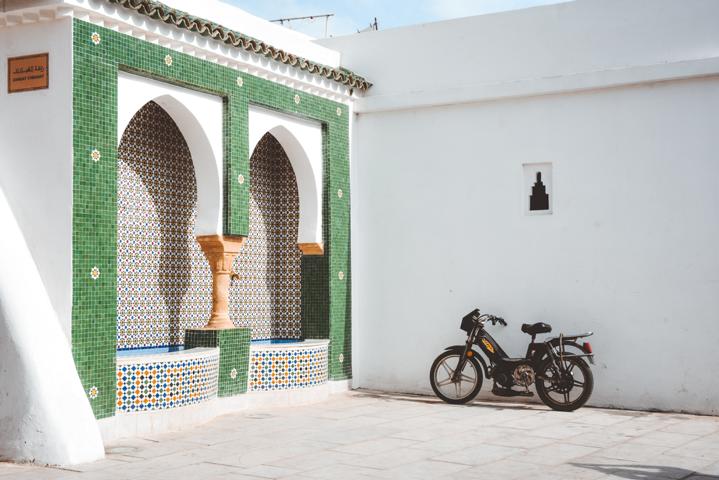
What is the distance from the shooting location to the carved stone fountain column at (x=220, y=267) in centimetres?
868

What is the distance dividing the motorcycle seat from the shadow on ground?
2.83 metres

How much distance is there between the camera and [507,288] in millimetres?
9812

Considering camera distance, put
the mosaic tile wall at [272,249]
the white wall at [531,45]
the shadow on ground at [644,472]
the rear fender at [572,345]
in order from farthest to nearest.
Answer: the mosaic tile wall at [272,249] < the white wall at [531,45] < the rear fender at [572,345] < the shadow on ground at [644,472]

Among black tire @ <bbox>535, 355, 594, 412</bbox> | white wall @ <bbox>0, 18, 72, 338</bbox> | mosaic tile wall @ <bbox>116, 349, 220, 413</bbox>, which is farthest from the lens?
black tire @ <bbox>535, 355, 594, 412</bbox>

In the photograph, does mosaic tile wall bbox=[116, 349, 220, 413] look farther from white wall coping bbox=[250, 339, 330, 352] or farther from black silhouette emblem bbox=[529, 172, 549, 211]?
black silhouette emblem bbox=[529, 172, 549, 211]

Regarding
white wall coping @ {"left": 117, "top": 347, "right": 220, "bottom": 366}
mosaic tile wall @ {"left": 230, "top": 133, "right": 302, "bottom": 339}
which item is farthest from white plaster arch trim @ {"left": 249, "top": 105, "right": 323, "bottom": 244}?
white wall coping @ {"left": 117, "top": 347, "right": 220, "bottom": 366}

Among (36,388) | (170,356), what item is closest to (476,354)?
(170,356)

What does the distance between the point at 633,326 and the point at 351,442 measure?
136 inches

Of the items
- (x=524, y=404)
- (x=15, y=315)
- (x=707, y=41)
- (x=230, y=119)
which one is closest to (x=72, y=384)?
(x=15, y=315)

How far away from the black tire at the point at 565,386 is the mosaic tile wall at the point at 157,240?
3488 millimetres

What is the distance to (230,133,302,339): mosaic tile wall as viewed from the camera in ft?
33.4

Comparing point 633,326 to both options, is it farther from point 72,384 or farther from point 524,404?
point 72,384

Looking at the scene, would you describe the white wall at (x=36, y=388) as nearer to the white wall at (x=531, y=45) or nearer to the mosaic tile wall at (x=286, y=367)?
the mosaic tile wall at (x=286, y=367)

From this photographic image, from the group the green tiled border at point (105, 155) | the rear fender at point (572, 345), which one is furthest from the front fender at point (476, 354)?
the green tiled border at point (105, 155)
